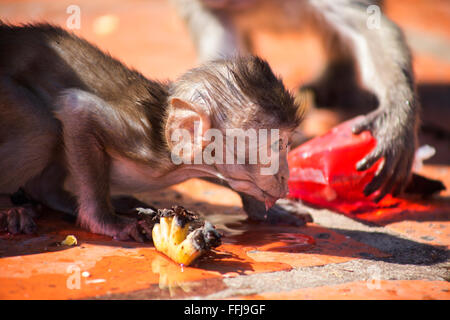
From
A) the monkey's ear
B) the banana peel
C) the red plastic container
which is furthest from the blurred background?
the banana peel

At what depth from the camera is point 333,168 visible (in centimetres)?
292

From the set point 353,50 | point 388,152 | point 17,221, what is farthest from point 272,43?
point 17,221

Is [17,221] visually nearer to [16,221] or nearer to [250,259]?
[16,221]

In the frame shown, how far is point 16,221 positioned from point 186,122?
769mm

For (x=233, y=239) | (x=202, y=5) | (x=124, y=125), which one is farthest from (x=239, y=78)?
(x=202, y=5)

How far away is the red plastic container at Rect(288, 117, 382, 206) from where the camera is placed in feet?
9.64

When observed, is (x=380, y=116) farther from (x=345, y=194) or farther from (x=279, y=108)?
(x=279, y=108)

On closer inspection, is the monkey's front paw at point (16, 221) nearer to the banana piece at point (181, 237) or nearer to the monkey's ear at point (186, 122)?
the banana piece at point (181, 237)

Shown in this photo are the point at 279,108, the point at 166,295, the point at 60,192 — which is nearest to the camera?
the point at 166,295

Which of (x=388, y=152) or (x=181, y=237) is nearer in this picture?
(x=181, y=237)

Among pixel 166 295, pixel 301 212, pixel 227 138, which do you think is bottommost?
pixel 166 295

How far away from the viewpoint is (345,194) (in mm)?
2998

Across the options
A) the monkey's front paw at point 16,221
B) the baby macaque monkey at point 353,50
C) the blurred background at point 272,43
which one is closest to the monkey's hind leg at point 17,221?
the monkey's front paw at point 16,221

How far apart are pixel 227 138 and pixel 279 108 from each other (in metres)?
0.23
